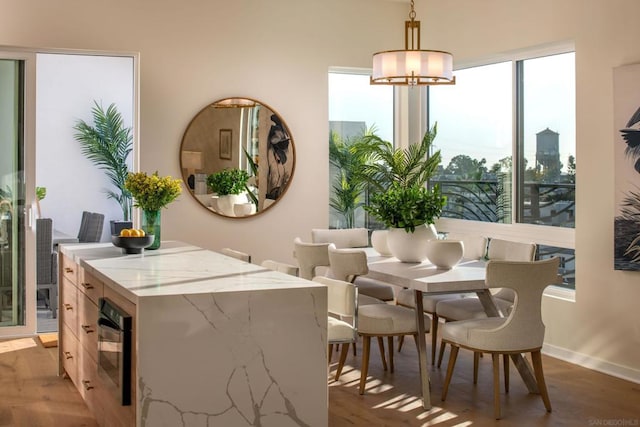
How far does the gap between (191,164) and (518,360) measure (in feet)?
11.5

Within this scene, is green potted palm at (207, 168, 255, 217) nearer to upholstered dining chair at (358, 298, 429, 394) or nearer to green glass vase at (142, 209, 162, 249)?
green glass vase at (142, 209, 162, 249)

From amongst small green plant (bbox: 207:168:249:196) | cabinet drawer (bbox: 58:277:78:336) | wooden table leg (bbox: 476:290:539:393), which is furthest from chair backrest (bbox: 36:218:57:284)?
wooden table leg (bbox: 476:290:539:393)

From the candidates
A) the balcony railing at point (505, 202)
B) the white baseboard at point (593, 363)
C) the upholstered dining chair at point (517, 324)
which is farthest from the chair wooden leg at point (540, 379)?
the balcony railing at point (505, 202)

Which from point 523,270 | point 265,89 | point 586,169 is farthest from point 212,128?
point 523,270

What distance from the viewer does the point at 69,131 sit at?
1066 cm

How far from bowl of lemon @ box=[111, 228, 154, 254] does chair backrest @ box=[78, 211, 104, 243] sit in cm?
489

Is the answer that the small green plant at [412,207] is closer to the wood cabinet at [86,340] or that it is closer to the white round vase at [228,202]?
the wood cabinet at [86,340]

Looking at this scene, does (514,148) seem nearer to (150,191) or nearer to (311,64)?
(311,64)

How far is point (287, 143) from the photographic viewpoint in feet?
24.6

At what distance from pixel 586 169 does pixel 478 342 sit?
1918mm

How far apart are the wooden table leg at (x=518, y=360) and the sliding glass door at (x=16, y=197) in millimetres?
3807

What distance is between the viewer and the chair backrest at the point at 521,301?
435 centimetres

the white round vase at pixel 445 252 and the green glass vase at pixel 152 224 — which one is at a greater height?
the green glass vase at pixel 152 224

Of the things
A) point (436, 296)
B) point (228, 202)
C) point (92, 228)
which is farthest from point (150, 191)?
point (92, 228)
